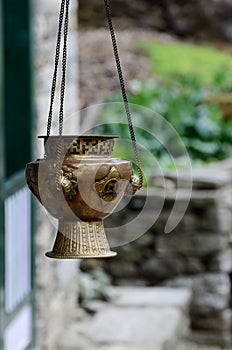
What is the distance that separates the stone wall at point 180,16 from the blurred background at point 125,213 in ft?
6.52

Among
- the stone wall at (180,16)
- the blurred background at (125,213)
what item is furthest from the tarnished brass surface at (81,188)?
the stone wall at (180,16)

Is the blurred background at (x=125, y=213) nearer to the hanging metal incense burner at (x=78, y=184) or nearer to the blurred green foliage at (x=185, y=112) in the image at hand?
the blurred green foliage at (x=185, y=112)

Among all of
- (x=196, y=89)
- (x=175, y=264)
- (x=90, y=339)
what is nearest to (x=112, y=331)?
(x=90, y=339)

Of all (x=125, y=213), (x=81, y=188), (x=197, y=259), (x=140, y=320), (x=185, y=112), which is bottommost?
(x=140, y=320)

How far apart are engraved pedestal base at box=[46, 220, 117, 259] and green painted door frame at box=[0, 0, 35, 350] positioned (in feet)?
9.55

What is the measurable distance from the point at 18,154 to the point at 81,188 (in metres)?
3.56

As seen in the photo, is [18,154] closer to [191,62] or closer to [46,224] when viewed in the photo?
[46,224]

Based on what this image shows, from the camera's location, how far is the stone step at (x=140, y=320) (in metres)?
5.77

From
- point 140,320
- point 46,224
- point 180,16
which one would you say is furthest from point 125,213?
point 180,16

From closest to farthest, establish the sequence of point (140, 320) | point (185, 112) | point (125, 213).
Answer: point (140, 320)
point (125, 213)
point (185, 112)

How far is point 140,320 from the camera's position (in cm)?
626

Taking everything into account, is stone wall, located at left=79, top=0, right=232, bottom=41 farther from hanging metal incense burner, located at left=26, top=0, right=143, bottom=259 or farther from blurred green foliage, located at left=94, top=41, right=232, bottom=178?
hanging metal incense burner, located at left=26, top=0, right=143, bottom=259

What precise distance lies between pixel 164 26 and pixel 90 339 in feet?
31.1

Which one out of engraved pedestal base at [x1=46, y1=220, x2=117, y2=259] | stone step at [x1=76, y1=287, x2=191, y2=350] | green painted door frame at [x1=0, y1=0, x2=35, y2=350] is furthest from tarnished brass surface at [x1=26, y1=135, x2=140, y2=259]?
stone step at [x1=76, y1=287, x2=191, y2=350]
